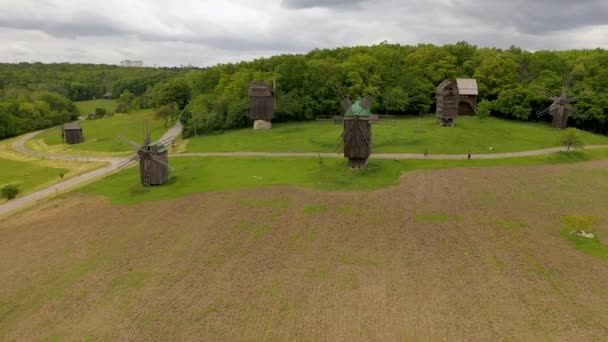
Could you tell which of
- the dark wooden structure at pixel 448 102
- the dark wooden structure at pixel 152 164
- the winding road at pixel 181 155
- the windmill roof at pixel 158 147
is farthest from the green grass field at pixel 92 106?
the dark wooden structure at pixel 448 102

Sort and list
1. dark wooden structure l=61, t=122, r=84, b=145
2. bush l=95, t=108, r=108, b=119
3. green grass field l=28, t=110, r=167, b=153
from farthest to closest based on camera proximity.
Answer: bush l=95, t=108, r=108, b=119, dark wooden structure l=61, t=122, r=84, b=145, green grass field l=28, t=110, r=167, b=153

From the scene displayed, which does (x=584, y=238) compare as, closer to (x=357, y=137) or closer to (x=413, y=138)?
(x=357, y=137)

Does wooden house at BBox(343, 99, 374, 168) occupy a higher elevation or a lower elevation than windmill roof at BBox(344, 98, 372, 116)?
lower

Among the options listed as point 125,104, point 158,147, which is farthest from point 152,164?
point 125,104

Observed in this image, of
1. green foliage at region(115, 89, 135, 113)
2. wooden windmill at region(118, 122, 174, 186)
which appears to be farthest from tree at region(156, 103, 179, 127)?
wooden windmill at region(118, 122, 174, 186)

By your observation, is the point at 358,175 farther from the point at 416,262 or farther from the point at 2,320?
the point at 2,320

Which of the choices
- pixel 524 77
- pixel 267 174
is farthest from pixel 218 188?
pixel 524 77

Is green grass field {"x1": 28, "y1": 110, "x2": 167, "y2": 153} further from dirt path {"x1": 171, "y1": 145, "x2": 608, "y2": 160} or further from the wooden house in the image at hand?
the wooden house
